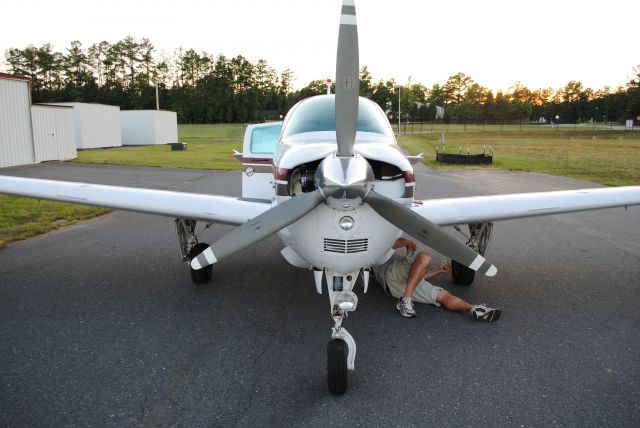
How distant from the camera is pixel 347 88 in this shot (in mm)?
3311

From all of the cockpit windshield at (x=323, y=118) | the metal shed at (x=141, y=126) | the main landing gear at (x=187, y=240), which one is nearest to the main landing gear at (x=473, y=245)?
the cockpit windshield at (x=323, y=118)

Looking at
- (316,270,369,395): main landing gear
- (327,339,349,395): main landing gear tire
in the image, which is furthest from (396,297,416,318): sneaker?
(327,339,349,395): main landing gear tire

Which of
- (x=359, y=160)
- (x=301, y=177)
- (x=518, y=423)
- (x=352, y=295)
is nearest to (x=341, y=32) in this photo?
(x=359, y=160)

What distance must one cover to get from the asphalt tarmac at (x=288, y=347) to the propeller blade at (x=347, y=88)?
67.7 inches

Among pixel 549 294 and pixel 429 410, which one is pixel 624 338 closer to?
pixel 549 294

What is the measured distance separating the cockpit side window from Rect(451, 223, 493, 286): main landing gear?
2760 mm

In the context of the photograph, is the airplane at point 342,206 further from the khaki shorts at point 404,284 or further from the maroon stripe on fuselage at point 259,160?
the maroon stripe on fuselage at point 259,160

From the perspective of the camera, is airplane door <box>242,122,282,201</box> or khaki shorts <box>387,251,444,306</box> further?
airplane door <box>242,122,282,201</box>

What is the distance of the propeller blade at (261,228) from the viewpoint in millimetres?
3225

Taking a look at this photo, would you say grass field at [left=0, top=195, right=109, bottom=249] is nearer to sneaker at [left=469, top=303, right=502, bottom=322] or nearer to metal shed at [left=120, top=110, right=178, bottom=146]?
sneaker at [left=469, top=303, right=502, bottom=322]

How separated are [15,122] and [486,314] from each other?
20.7 m

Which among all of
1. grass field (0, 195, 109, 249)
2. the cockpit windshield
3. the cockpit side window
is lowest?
grass field (0, 195, 109, 249)

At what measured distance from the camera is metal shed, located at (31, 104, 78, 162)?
20750 millimetres

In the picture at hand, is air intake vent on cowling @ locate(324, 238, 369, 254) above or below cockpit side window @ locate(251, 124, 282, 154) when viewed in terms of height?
below
